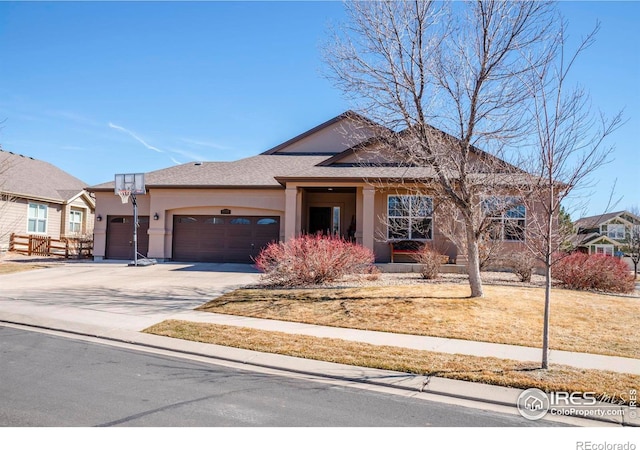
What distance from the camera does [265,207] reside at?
21781 mm

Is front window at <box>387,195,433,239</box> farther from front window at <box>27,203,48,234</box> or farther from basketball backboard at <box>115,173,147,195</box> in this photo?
front window at <box>27,203,48,234</box>

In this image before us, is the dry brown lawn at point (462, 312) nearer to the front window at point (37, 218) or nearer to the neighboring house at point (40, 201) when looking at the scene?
the neighboring house at point (40, 201)

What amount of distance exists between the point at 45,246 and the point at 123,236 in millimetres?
5865

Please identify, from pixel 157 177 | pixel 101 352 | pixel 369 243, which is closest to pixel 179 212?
pixel 157 177

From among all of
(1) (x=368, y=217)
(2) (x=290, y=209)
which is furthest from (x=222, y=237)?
(1) (x=368, y=217)

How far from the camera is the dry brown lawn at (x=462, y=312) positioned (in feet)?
27.5

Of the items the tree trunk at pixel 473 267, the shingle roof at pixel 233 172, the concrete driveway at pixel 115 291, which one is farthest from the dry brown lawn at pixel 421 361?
the shingle roof at pixel 233 172

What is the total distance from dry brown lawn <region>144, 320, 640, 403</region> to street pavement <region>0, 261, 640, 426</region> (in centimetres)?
24

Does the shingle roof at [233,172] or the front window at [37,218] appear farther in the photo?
the front window at [37,218]

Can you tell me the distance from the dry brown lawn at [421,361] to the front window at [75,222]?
26.1 m

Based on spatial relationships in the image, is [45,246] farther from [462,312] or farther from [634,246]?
[634,246]

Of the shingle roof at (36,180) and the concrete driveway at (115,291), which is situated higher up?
the shingle roof at (36,180)
